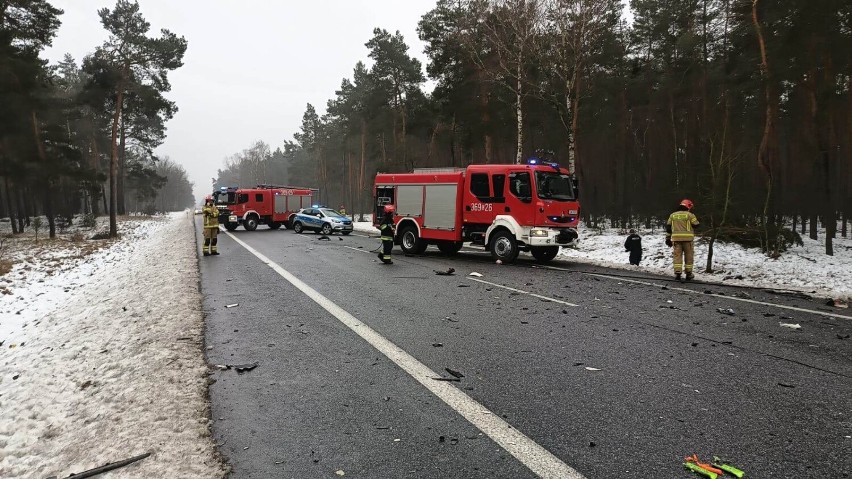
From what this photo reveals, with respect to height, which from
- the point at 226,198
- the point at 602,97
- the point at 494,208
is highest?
the point at 602,97

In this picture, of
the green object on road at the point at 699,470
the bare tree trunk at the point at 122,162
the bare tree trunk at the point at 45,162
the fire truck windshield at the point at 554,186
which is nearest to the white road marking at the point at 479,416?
the green object on road at the point at 699,470

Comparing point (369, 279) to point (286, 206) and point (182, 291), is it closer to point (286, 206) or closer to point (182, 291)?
point (182, 291)

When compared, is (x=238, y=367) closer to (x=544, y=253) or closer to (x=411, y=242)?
(x=544, y=253)

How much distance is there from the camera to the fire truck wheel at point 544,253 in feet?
43.9

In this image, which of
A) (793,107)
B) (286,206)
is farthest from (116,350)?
(793,107)

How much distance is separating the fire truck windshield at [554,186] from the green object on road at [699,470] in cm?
1047

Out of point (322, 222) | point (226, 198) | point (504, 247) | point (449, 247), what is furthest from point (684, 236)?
point (226, 198)

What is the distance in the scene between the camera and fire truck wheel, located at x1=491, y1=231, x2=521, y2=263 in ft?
43.0

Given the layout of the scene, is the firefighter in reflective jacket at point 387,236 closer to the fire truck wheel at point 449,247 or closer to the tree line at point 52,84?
the fire truck wheel at point 449,247

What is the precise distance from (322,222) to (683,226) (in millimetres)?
20232

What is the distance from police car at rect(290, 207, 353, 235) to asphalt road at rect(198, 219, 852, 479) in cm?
1847

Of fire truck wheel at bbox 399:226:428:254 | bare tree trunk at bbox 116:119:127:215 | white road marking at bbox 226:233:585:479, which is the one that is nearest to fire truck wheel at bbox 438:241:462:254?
fire truck wheel at bbox 399:226:428:254

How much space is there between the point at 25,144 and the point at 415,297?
32126 mm

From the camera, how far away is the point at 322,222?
26.7 m
